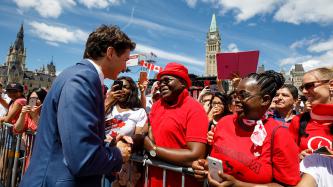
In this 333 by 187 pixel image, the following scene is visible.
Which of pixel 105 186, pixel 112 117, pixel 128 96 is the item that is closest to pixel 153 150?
pixel 105 186

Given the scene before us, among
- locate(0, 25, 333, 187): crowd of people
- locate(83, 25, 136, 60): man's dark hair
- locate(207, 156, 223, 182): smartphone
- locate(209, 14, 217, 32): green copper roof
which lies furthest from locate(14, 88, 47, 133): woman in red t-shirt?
locate(209, 14, 217, 32): green copper roof

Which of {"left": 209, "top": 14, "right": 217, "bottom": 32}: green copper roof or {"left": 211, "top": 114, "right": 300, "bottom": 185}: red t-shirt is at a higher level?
{"left": 209, "top": 14, "right": 217, "bottom": 32}: green copper roof

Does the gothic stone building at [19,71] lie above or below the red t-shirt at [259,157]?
above

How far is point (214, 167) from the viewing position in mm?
1942

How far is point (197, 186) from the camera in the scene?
2.54 metres

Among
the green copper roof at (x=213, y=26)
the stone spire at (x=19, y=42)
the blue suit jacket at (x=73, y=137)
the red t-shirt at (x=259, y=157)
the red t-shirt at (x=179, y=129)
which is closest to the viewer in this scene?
the blue suit jacket at (x=73, y=137)

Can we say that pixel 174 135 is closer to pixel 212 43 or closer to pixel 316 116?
pixel 316 116

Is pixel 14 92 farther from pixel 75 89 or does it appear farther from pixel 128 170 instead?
pixel 75 89

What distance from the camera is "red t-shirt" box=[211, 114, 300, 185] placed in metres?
1.85

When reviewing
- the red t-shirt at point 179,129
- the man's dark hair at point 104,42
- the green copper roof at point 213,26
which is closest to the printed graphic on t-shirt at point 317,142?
the red t-shirt at point 179,129

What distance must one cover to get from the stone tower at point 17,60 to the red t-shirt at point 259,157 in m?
111

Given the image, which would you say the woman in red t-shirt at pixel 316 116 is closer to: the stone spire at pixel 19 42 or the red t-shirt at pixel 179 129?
the red t-shirt at pixel 179 129

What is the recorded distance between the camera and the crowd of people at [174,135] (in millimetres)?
1684

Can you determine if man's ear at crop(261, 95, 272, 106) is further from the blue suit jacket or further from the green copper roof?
the green copper roof
